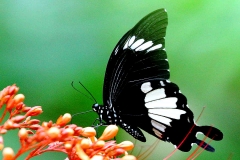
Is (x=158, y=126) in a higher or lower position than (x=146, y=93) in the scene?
lower

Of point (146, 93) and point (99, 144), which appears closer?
point (99, 144)

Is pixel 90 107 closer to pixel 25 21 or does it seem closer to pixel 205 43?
pixel 25 21

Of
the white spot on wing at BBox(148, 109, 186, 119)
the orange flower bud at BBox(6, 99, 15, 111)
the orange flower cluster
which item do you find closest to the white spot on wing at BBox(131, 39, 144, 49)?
the white spot on wing at BBox(148, 109, 186, 119)

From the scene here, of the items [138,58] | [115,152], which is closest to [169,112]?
[138,58]

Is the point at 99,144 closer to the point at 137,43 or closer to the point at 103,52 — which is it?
the point at 137,43

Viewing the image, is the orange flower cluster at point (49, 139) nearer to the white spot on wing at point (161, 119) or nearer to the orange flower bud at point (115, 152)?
the orange flower bud at point (115, 152)

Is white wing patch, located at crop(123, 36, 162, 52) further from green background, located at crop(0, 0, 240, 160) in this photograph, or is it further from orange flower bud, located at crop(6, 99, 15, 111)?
orange flower bud, located at crop(6, 99, 15, 111)
